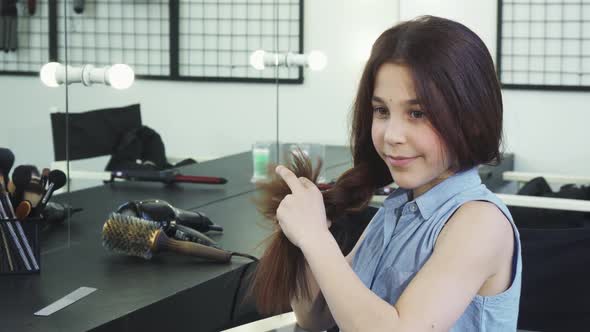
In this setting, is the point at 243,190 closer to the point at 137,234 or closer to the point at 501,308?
the point at 137,234

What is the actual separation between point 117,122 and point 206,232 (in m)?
Answer: 0.35

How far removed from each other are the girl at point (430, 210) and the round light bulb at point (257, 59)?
4.96 ft

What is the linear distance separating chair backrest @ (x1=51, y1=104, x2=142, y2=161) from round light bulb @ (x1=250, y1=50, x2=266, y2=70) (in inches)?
25.2

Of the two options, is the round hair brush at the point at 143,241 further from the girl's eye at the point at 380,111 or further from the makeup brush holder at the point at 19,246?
the girl's eye at the point at 380,111

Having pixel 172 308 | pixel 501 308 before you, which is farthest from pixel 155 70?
pixel 501 308

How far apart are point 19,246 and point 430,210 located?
79 cm

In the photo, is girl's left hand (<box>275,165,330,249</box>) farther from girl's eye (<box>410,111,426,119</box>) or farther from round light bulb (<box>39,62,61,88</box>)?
round light bulb (<box>39,62,61,88</box>)

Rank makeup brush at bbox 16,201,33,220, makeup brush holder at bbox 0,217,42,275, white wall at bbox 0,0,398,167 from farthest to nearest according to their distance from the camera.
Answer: white wall at bbox 0,0,398,167 < makeup brush at bbox 16,201,33,220 < makeup brush holder at bbox 0,217,42,275

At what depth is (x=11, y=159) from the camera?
6.25 ft

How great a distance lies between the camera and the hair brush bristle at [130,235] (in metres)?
1.86

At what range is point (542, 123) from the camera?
3.33 metres

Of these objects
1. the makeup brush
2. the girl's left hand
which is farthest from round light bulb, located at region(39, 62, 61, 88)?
the girl's left hand

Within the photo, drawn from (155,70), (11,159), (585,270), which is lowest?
(585,270)

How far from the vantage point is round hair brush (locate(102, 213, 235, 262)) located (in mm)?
1857
